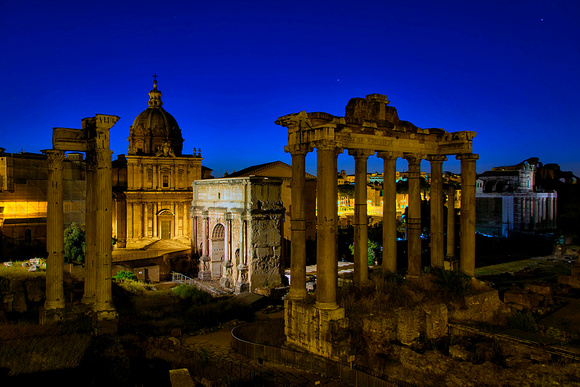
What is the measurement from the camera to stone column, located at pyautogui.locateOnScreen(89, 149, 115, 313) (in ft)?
43.2

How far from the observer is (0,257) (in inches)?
1401

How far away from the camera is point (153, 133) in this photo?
41438 millimetres

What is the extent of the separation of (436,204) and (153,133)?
31.9m

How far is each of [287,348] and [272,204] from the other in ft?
57.5

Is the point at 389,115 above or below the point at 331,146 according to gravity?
above

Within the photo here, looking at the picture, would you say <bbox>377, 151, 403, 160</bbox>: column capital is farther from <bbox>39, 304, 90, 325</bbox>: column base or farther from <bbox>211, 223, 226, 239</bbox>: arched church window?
<bbox>211, 223, 226, 239</bbox>: arched church window

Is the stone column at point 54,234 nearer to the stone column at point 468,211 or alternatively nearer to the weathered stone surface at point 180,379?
the weathered stone surface at point 180,379

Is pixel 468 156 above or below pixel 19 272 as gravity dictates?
above

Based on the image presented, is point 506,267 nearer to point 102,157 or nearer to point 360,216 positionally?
point 360,216

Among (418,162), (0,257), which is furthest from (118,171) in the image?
(418,162)

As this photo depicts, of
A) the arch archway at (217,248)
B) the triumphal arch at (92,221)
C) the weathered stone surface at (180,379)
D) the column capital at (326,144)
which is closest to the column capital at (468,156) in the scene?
the column capital at (326,144)

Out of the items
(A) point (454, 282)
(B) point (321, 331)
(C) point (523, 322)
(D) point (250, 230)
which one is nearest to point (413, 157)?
(A) point (454, 282)

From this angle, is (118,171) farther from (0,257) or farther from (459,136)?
(459,136)

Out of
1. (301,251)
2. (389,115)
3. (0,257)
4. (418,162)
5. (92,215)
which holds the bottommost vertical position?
(0,257)
